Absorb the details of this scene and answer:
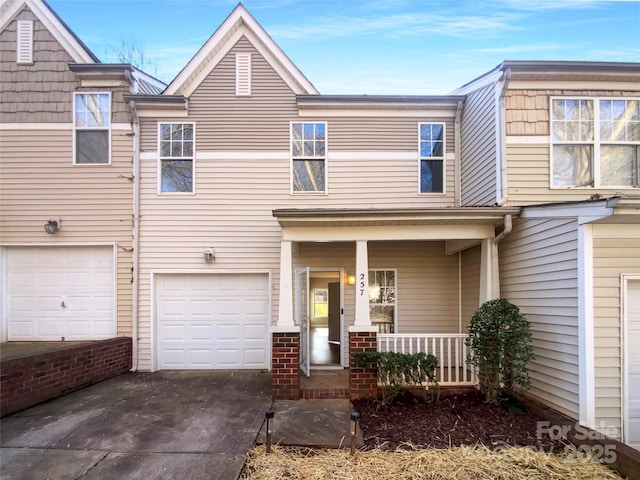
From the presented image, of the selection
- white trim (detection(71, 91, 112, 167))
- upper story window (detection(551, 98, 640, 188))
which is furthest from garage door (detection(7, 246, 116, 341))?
upper story window (detection(551, 98, 640, 188))

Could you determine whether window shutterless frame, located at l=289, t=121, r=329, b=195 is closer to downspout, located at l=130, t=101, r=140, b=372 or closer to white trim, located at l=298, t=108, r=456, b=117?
white trim, located at l=298, t=108, r=456, b=117

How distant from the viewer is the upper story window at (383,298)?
675cm

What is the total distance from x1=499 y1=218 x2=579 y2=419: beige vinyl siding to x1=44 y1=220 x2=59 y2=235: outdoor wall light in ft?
27.9

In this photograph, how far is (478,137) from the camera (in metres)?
6.03

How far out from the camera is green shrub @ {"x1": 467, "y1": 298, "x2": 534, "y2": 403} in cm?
434

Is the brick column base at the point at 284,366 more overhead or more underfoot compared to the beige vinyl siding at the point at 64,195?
more underfoot

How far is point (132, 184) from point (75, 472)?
508cm

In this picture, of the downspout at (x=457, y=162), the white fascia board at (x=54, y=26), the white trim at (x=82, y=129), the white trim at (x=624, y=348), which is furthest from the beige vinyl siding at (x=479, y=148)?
the white fascia board at (x=54, y=26)

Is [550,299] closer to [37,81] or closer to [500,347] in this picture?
[500,347]

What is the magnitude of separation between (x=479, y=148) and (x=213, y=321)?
624cm

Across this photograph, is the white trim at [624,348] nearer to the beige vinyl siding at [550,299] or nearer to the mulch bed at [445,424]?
the beige vinyl siding at [550,299]

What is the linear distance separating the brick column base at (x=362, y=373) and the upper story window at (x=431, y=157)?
3.51 m

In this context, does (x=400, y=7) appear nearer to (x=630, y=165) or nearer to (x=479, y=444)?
(x=630, y=165)

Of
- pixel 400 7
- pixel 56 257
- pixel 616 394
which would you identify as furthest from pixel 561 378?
pixel 56 257
